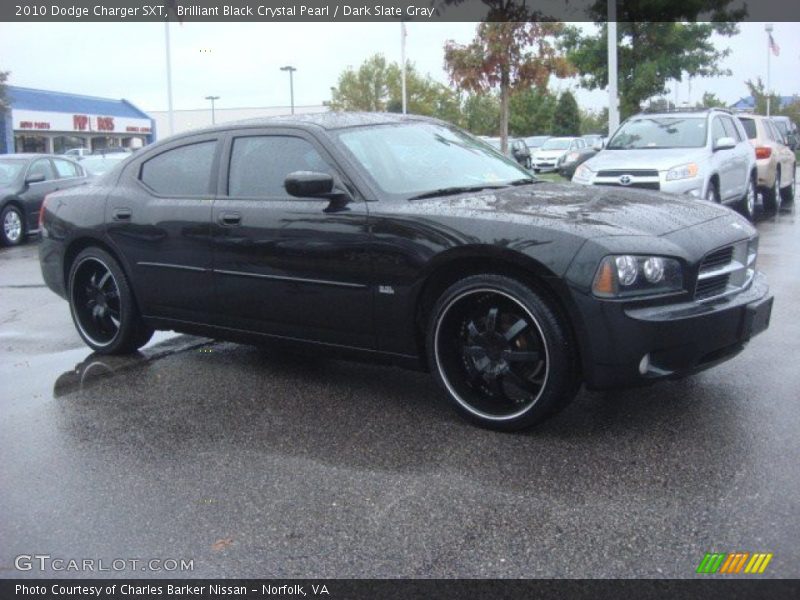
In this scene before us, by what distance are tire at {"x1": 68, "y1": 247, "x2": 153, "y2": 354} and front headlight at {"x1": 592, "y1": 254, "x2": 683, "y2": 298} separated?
3.40m

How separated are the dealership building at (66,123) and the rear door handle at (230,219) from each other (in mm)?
37973

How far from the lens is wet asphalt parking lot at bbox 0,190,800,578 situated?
10.4 feet

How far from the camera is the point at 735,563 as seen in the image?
300 centimetres

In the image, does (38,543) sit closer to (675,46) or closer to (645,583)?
(645,583)

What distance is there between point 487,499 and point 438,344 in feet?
3.51

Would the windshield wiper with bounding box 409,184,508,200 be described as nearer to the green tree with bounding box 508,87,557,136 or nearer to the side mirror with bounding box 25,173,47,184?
the side mirror with bounding box 25,173,47,184

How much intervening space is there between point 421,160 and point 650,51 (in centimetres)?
1983

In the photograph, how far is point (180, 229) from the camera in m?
5.59

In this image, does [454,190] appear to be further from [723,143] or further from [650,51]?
[650,51]

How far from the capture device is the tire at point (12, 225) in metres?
14.2

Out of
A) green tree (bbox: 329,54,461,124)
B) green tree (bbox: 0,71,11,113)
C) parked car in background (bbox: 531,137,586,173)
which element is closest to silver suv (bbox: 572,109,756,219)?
parked car in background (bbox: 531,137,586,173)

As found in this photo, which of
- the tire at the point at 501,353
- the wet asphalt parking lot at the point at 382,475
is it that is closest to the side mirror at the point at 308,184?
the tire at the point at 501,353

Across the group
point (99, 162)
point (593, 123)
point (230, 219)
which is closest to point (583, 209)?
point (230, 219)

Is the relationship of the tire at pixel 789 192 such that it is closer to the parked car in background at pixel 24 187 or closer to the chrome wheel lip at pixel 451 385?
the parked car in background at pixel 24 187
